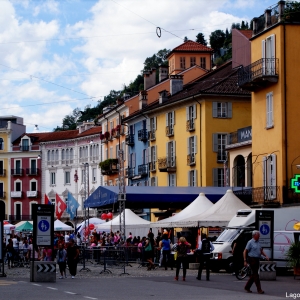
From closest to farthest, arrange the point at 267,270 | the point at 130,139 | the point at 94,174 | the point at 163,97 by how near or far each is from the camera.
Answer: the point at 267,270
the point at 163,97
the point at 130,139
the point at 94,174

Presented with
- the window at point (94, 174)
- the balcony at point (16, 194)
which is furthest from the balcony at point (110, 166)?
the balcony at point (16, 194)

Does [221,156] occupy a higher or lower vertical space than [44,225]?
higher

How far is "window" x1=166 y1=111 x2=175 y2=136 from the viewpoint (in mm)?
75319

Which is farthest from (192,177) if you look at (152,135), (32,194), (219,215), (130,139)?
(32,194)

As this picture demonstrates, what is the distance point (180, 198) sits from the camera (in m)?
52.6

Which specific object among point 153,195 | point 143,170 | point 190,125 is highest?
point 190,125

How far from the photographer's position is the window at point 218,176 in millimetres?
68312

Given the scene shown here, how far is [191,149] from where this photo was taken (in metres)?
71.1

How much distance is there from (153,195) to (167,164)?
77.3ft

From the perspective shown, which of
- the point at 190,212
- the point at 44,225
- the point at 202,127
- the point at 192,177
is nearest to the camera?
the point at 44,225

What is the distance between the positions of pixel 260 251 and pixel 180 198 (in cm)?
2621

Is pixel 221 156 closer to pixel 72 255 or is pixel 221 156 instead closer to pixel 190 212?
pixel 190 212

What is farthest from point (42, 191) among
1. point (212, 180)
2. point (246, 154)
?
point (246, 154)

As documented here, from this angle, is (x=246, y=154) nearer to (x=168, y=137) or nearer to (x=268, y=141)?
(x=268, y=141)
